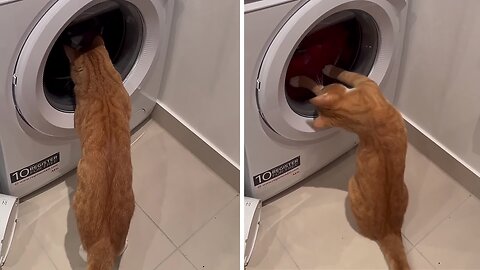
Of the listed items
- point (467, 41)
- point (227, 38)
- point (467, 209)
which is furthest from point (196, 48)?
point (467, 209)

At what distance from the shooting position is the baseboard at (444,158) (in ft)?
4.58

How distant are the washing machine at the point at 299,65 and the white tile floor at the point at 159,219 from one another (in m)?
0.17

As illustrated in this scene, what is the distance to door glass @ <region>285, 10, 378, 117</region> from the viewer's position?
4.43 ft

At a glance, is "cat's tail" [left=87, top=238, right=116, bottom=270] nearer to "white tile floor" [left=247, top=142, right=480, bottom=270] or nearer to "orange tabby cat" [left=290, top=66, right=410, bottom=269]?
"white tile floor" [left=247, top=142, right=480, bottom=270]

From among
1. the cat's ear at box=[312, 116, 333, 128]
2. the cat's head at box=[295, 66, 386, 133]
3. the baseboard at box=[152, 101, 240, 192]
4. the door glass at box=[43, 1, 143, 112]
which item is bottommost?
the baseboard at box=[152, 101, 240, 192]

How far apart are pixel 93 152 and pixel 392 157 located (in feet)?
2.06

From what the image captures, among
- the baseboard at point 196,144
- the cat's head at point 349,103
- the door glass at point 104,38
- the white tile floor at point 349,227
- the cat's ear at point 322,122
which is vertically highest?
the door glass at point 104,38

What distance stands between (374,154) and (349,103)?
0.12 m

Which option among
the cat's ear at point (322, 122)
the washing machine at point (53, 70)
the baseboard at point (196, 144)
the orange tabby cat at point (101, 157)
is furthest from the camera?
the baseboard at point (196, 144)

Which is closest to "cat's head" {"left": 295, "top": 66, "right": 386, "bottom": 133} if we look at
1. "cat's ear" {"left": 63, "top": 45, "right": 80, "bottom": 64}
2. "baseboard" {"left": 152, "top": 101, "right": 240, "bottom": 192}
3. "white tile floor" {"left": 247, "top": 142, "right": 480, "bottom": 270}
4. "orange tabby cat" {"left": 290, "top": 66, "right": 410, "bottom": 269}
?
"orange tabby cat" {"left": 290, "top": 66, "right": 410, "bottom": 269}

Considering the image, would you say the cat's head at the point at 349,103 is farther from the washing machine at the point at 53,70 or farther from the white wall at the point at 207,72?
the washing machine at the point at 53,70

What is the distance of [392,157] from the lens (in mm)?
1250

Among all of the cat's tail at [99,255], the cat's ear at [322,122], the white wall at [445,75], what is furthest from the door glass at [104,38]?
the white wall at [445,75]

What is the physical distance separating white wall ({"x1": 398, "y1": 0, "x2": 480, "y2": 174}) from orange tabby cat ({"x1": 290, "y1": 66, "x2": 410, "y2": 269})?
0.41 ft
